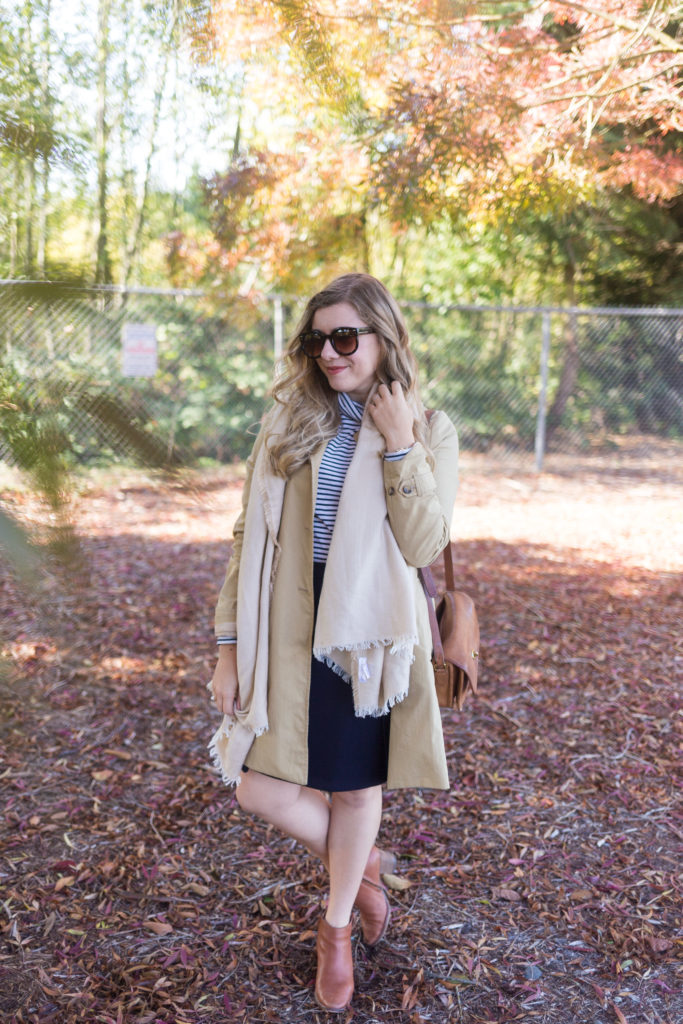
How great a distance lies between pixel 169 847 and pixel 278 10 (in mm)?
2526

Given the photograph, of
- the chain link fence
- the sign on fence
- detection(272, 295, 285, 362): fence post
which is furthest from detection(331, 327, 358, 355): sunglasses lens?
detection(272, 295, 285, 362): fence post

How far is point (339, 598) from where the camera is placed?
1.82m

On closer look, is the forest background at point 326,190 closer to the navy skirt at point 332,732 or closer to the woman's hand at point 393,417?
the woman's hand at point 393,417

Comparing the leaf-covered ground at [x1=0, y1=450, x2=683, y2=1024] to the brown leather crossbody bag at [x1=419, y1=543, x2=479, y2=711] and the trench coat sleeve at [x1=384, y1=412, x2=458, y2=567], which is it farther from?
the brown leather crossbody bag at [x1=419, y1=543, x2=479, y2=711]

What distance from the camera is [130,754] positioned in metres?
3.35

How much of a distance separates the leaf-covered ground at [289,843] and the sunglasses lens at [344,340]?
568 mm

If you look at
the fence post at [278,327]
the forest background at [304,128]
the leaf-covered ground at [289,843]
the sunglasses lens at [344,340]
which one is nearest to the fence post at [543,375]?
the forest background at [304,128]

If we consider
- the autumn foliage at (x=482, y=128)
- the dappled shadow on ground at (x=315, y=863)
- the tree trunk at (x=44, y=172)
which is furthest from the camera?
the autumn foliage at (x=482, y=128)

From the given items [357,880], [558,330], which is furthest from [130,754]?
[558,330]

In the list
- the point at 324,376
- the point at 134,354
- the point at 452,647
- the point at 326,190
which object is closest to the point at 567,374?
the point at 326,190

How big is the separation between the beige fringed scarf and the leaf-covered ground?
0.25m

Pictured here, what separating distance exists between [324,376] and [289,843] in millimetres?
1609

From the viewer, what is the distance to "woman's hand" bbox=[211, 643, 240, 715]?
202 cm

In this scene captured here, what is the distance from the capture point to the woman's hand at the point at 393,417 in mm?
1863
